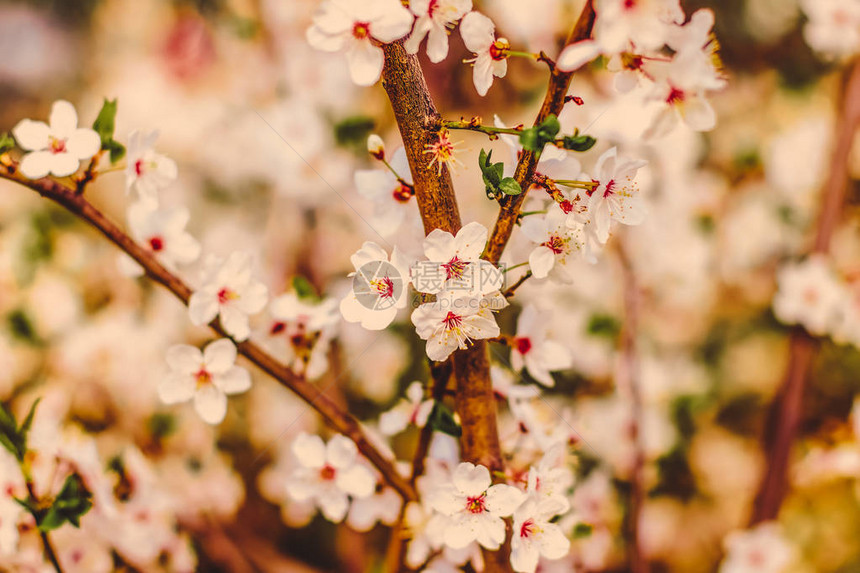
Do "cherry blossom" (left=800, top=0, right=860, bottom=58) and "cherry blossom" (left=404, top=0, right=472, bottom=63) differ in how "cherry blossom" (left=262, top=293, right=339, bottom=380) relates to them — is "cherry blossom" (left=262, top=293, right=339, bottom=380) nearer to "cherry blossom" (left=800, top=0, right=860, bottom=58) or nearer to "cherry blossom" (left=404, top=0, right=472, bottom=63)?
"cherry blossom" (left=404, top=0, right=472, bottom=63)

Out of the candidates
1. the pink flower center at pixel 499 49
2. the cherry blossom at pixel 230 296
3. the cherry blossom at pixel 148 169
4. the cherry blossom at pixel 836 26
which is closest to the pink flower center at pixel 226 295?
the cherry blossom at pixel 230 296

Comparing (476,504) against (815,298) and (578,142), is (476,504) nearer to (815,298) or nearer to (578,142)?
(578,142)

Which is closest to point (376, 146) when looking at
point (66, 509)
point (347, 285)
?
point (66, 509)

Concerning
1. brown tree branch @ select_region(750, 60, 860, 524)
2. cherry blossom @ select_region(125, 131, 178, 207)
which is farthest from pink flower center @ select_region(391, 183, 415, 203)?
brown tree branch @ select_region(750, 60, 860, 524)

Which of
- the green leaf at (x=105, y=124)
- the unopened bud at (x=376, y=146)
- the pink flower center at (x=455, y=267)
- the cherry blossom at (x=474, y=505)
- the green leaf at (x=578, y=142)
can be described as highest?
the unopened bud at (x=376, y=146)

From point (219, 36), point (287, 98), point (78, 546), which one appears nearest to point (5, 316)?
point (78, 546)

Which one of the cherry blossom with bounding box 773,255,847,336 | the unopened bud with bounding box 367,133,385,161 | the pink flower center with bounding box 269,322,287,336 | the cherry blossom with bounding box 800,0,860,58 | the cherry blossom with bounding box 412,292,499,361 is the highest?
the cherry blossom with bounding box 800,0,860,58

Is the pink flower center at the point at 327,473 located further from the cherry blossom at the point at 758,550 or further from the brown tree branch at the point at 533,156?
the cherry blossom at the point at 758,550
